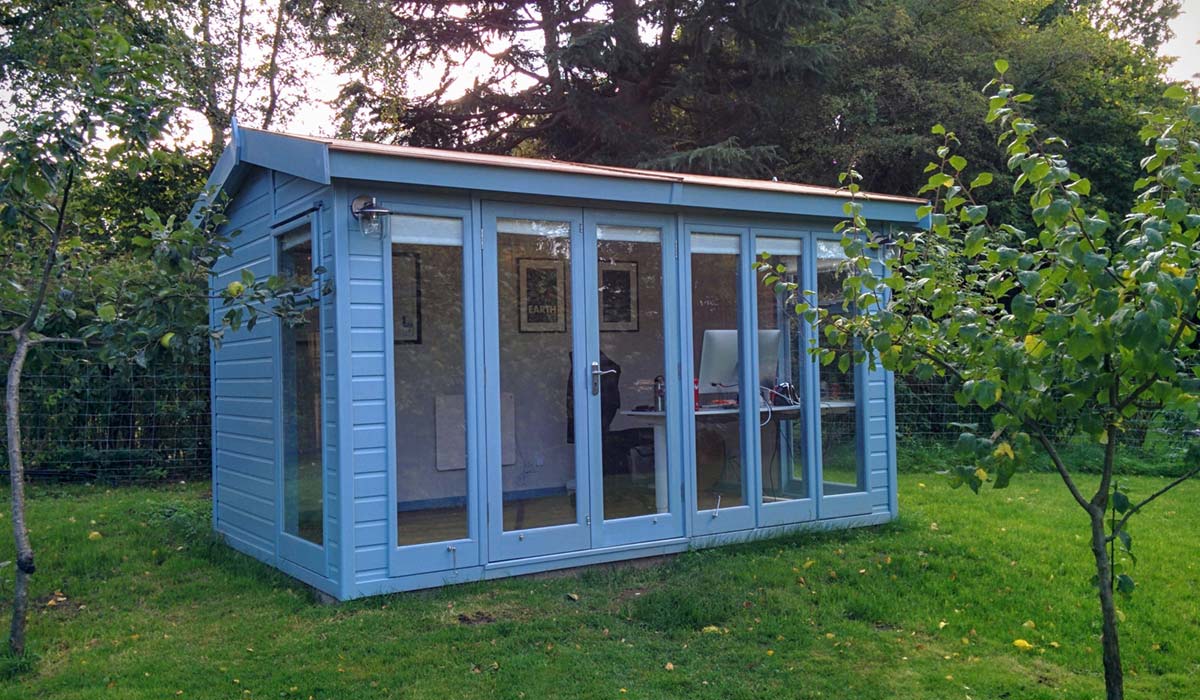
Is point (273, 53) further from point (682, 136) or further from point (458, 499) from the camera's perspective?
point (458, 499)

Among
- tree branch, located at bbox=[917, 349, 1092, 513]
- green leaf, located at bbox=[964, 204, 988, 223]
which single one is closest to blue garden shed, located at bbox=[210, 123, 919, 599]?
tree branch, located at bbox=[917, 349, 1092, 513]

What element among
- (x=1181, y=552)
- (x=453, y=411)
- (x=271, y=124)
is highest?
(x=271, y=124)

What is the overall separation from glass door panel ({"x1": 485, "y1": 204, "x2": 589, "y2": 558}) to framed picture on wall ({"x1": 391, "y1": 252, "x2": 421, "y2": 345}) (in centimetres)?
43

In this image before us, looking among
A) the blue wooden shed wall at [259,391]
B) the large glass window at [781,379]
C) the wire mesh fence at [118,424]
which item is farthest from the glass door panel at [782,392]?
the wire mesh fence at [118,424]

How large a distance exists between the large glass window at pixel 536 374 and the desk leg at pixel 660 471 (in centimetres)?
59

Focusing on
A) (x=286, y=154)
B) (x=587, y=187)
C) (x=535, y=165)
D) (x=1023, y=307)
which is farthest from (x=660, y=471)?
(x=1023, y=307)

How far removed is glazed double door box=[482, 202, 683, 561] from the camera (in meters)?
5.59

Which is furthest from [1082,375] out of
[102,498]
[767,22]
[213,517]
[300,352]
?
[767,22]

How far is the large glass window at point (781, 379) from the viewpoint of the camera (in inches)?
259

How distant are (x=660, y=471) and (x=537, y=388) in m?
0.98

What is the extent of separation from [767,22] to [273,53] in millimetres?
7107

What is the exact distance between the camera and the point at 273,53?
14125mm

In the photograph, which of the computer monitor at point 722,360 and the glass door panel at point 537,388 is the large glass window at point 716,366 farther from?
the glass door panel at point 537,388

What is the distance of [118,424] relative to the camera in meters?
9.59
